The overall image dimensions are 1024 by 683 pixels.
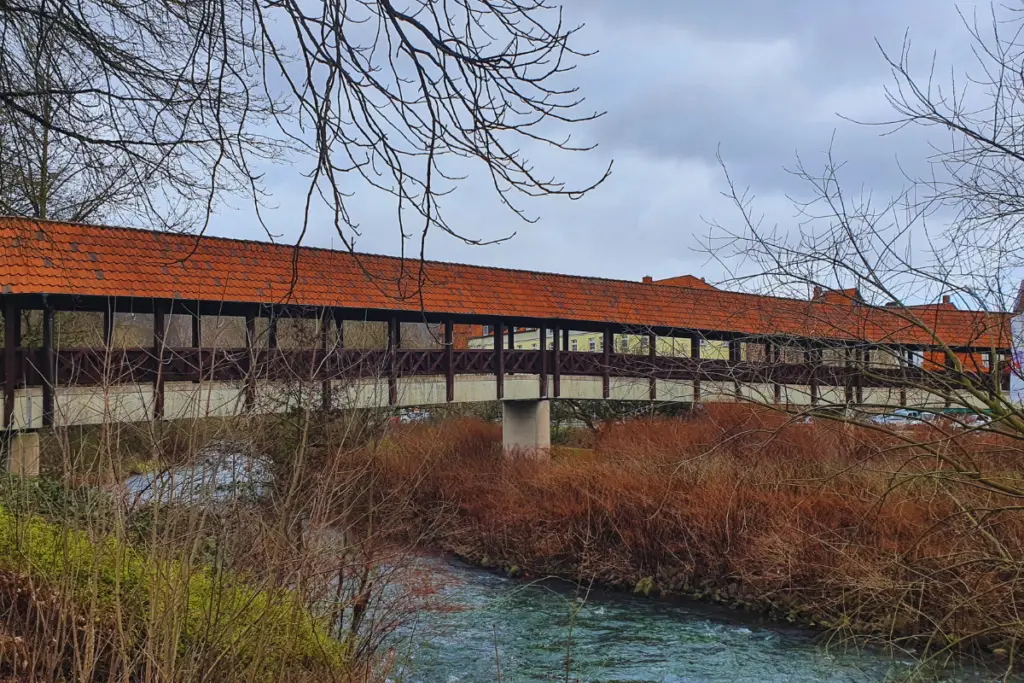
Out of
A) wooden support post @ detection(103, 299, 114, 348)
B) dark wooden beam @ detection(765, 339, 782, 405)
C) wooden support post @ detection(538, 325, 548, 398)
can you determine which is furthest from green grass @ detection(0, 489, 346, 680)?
wooden support post @ detection(538, 325, 548, 398)

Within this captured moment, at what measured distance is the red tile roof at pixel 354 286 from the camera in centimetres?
388

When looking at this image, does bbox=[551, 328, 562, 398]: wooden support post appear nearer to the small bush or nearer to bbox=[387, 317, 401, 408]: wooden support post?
bbox=[387, 317, 401, 408]: wooden support post

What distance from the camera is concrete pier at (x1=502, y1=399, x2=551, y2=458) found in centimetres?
1602

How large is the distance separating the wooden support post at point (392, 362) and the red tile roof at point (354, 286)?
0.52 metres

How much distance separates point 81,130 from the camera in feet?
13.3

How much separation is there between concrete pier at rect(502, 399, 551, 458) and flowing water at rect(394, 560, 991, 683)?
557cm

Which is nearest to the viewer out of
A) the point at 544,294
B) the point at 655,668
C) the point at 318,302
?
the point at 655,668

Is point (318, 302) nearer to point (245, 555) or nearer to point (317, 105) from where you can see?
point (245, 555)

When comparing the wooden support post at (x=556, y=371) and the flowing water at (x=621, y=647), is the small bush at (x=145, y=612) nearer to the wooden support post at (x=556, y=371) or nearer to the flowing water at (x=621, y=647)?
the flowing water at (x=621, y=647)

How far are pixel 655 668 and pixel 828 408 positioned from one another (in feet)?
15.8

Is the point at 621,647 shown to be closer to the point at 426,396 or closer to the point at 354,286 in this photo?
the point at 426,396

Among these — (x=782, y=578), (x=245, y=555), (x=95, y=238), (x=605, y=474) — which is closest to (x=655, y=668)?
(x=782, y=578)

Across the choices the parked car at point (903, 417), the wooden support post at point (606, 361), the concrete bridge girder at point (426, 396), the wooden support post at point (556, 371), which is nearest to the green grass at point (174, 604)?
the parked car at point (903, 417)

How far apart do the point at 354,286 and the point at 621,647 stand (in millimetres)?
6686
